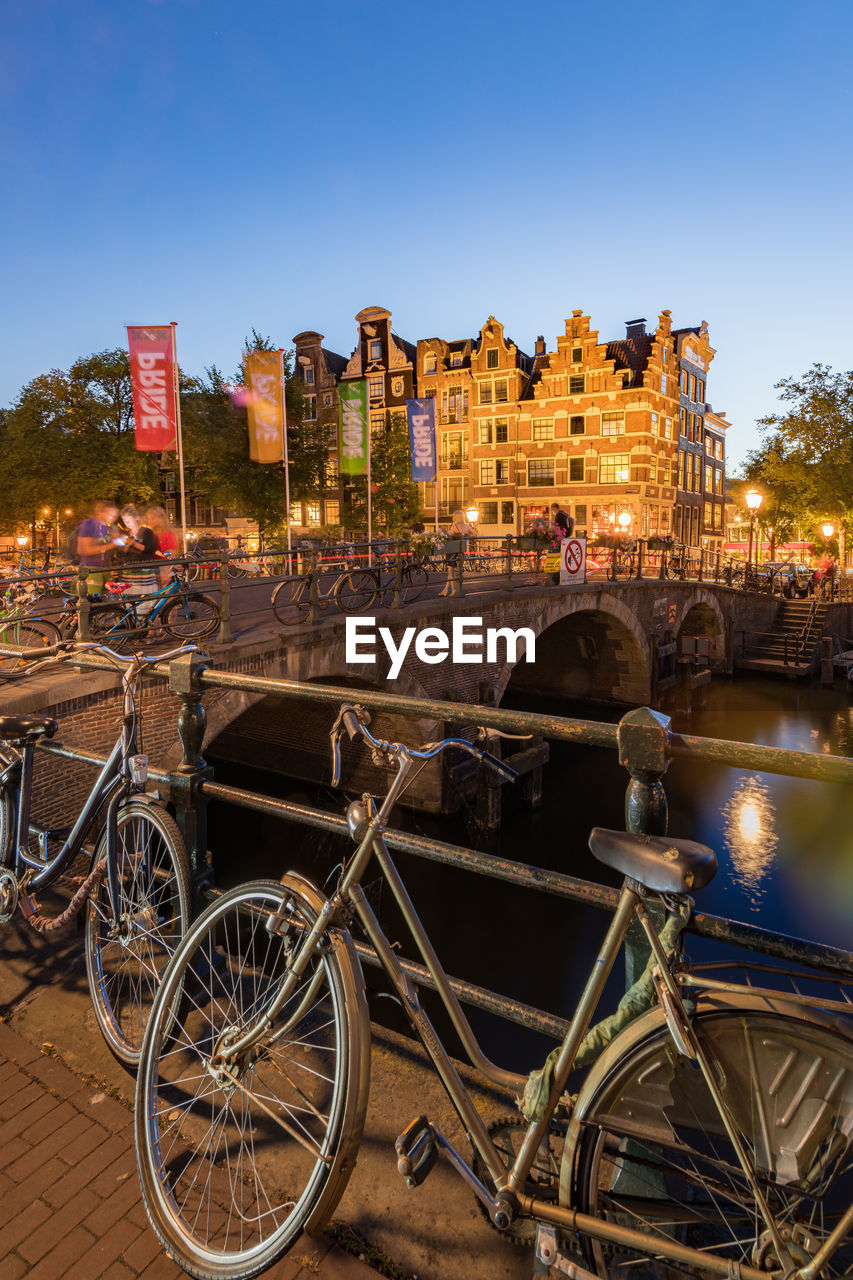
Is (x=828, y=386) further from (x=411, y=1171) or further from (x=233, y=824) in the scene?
(x=411, y=1171)

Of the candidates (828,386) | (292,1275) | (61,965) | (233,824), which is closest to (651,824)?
(292,1275)

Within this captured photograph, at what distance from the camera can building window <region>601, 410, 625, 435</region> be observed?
36312mm

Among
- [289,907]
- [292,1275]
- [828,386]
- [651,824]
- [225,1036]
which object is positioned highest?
[828,386]

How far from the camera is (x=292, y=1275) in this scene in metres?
1.73

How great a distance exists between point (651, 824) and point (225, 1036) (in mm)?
1218

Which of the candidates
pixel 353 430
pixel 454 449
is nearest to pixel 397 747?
pixel 353 430

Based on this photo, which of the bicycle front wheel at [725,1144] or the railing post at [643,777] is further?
the railing post at [643,777]

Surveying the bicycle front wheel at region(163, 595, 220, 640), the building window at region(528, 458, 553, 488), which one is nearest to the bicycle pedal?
the bicycle front wheel at region(163, 595, 220, 640)

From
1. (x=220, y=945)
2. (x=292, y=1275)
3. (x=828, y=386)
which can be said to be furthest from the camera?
(x=828, y=386)

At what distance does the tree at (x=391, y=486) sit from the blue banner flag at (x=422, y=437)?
295 inches

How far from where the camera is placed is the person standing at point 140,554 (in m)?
9.88

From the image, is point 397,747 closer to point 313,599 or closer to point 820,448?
point 313,599

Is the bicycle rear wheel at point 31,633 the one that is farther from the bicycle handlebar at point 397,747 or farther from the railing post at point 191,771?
the bicycle handlebar at point 397,747
